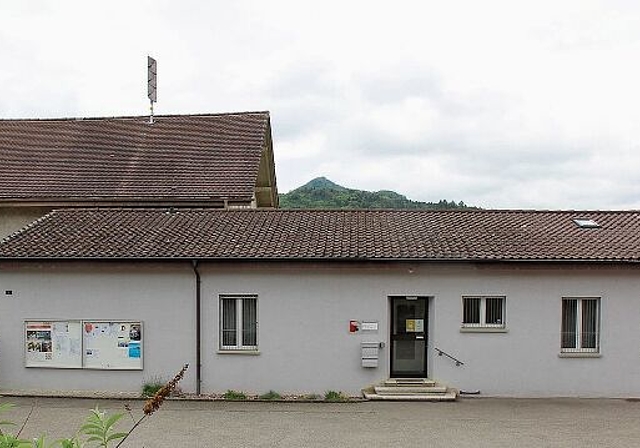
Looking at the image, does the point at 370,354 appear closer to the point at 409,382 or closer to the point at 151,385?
the point at 409,382

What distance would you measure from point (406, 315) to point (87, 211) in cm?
914

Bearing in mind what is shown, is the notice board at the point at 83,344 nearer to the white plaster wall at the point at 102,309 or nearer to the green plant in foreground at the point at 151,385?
the white plaster wall at the point at 102,309

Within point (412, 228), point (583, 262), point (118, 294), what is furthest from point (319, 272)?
point (583, 262)

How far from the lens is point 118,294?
1284cm

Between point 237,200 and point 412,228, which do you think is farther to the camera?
point 237,200

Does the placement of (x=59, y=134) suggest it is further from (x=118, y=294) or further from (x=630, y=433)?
(x=630, y=433)

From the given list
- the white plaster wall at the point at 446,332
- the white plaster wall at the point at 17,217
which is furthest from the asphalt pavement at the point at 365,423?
the white plaster wall at the point at 17,217

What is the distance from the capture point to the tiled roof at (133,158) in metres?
18.4

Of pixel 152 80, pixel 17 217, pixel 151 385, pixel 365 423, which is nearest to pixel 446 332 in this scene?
pixel 365 423

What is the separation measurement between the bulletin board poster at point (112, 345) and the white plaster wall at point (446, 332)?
158cm

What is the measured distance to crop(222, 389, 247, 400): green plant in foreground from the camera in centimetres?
1233

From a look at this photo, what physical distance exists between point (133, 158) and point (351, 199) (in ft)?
67.7

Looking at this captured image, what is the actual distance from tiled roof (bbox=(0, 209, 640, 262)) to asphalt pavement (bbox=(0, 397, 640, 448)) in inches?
121

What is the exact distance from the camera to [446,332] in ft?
41.6
